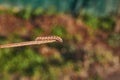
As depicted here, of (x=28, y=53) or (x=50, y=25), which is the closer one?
(x=28, y=53)

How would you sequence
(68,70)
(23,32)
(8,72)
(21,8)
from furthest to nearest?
(21,8) → (23,32) → (68,70) → (8,72)

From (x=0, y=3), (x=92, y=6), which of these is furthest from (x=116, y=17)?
(x=0, y=3)

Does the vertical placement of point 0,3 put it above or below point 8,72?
above

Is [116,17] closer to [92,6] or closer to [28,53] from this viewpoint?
[92,6]

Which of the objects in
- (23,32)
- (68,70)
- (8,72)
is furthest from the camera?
(23,32)

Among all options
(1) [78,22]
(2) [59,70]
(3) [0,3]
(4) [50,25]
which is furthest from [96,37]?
(3) [0,3]

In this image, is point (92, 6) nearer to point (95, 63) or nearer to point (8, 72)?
point (95, 63)
